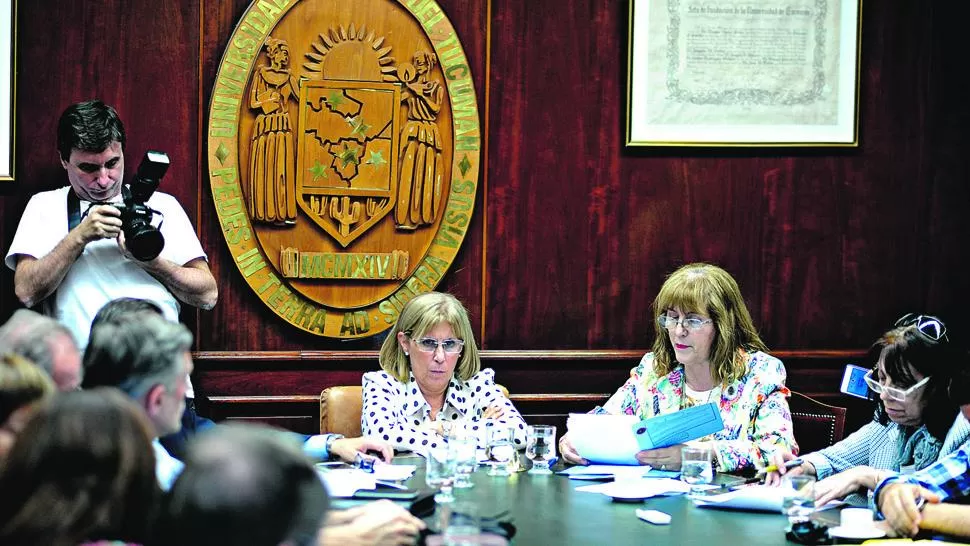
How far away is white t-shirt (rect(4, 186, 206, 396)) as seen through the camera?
3973mm

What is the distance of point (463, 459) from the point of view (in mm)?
3154

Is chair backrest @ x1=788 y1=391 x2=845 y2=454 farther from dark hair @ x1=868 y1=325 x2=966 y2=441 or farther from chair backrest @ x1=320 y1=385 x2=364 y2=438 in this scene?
chair backrest @ x1=320 y1=385 x2=364 y2=438

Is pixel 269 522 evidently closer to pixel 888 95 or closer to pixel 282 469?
pixel 282 469

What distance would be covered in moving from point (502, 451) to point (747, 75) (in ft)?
7.12

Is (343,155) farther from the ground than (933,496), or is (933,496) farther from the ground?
(343,155)

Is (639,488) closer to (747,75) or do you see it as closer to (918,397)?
(918,397)

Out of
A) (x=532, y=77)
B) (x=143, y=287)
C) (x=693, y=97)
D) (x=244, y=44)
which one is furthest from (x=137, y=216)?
(x=693, y=97)

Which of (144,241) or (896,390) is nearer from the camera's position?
(896,390)

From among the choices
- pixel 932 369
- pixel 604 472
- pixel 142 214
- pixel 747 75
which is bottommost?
pixel 604 472

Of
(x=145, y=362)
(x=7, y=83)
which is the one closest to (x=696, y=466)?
(x=145, y=362)

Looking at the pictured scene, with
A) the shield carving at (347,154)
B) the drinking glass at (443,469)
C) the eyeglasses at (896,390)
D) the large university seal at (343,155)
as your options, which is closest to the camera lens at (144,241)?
the large university seal at (343,155)

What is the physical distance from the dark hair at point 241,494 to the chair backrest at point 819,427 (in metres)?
2.76

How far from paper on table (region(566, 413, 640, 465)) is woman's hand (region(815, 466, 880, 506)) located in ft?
2.04

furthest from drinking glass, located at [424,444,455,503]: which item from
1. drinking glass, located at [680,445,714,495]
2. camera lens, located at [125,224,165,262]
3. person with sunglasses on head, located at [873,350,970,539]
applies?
camera lens, located at [125,224,165,262]
